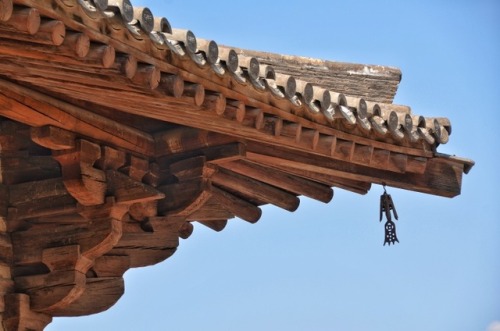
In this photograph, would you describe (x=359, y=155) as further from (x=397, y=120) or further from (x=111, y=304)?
(x=111, y=304)

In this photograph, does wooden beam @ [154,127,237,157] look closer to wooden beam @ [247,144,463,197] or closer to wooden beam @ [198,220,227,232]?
wooden beam @ [247,144,463,197]

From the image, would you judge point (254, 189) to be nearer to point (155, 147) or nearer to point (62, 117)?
point (155, 147)

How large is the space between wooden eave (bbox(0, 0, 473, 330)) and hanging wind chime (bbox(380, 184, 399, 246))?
16 centimetres

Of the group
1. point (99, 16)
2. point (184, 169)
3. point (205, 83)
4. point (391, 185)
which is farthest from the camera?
point (391, 185)

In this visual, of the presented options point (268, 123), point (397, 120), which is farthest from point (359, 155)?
point (268, 123)

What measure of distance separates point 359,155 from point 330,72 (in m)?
1.17

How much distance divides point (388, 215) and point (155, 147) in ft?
6.11

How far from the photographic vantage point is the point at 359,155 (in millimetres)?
8664

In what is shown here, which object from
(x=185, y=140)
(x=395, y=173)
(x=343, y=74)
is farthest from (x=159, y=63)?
(x=343, y=74)

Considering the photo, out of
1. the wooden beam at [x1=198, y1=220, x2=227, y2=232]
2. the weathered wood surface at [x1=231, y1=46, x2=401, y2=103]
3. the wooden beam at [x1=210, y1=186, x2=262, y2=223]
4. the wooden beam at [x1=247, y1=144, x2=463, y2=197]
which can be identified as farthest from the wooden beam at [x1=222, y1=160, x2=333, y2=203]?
the weathered wood surface at [x1=231, y1=46, x2=401, y2=103]

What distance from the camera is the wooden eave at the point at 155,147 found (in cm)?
666

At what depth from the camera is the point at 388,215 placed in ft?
30.3

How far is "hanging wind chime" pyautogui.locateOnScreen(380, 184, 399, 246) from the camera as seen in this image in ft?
30.1

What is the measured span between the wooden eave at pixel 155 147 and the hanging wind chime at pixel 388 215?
0.53 ft
